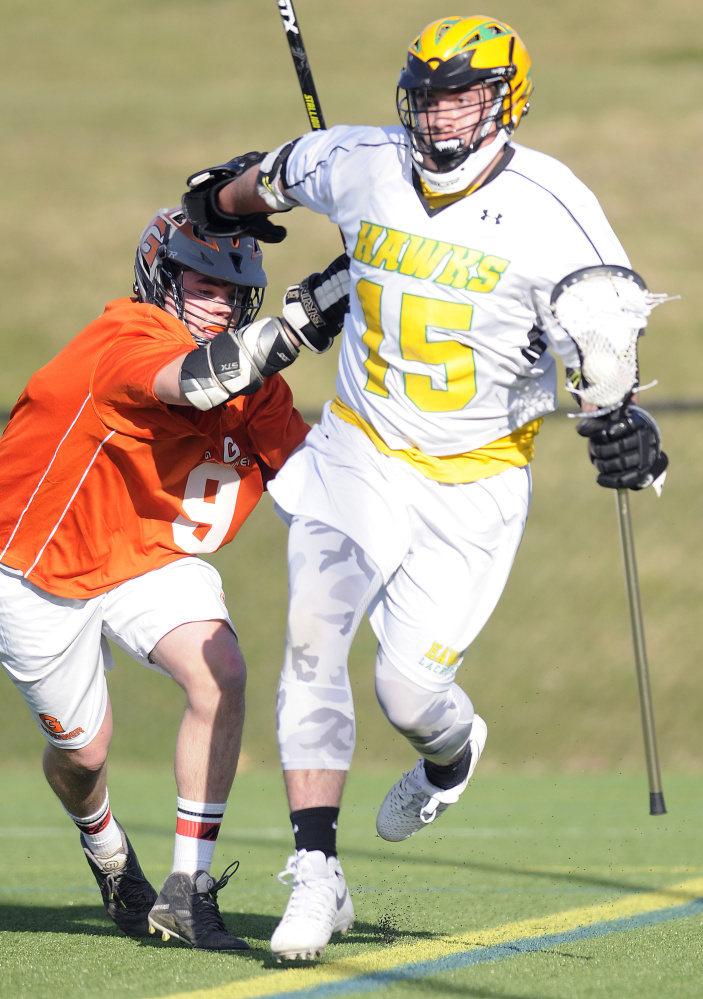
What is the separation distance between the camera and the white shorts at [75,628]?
378 centimetres

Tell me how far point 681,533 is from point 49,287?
32.4ft

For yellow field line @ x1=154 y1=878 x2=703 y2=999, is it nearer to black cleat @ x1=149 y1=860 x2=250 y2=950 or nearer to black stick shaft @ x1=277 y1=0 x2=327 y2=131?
black cleat @ x1=149 y1=860 x2=250 y2=950

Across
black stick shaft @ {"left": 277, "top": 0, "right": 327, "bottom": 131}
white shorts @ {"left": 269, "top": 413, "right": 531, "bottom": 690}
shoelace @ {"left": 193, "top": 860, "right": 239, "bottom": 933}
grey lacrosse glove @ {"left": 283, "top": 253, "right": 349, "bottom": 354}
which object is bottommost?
shoelace @ {"left": 193, "top": 860, "right": 239, "bottom": 933}

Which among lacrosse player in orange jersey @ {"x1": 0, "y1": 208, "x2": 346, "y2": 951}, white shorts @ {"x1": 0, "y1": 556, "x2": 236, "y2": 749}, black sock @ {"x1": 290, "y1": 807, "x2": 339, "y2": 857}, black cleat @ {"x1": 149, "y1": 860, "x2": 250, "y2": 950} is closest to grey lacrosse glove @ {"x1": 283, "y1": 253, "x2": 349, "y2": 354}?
lacrosse player in orange jersey @ {"x1": 0, "y1": 208, "x2": 346, "y2": 951}

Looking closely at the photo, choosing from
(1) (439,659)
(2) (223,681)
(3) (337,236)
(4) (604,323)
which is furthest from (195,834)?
(3) (337,236)

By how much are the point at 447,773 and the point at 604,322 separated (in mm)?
1624

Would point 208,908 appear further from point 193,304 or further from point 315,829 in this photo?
point 193,304

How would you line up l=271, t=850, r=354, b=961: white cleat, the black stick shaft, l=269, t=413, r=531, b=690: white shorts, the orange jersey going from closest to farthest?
1. l=271, t=850, r=354, b=961: white cleat
2. l=269, t=413, r=531, b=690: white shorts
3. the orange jersey
4. the black stick shaft

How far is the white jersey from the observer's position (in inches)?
128

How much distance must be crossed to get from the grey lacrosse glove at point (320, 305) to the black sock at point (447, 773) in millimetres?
1368

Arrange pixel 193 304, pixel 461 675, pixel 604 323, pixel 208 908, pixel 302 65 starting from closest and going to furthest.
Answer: pixel 604 323 → pixel 208 908 → pixel 193 304 → pixel 302 65 → pixel 461 675

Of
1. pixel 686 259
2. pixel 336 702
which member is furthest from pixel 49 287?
pixel 336 702

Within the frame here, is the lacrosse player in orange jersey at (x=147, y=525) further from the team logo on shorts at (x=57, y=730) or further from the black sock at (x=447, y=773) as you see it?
the black sock at (x=447, y=773)

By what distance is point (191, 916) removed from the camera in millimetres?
3502
